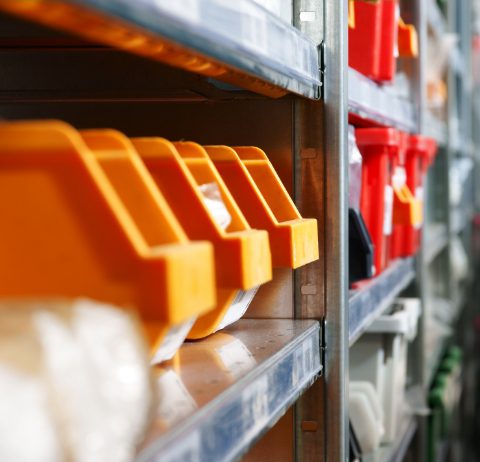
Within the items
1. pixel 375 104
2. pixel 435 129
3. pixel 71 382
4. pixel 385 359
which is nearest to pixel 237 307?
pixel 71 382

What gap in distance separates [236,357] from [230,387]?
0.20 meters

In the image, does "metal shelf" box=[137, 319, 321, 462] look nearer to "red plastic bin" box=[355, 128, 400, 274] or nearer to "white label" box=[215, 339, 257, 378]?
"white label" box=[215, 339, 257, 378]

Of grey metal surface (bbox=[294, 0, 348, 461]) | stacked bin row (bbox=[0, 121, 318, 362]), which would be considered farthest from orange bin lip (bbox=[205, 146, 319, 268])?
stacked bin row (bbox=[0, 121, 318, 362])

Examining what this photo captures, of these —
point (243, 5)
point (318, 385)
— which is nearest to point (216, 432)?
point (243, 5)

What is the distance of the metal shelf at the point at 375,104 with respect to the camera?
6.18 ft

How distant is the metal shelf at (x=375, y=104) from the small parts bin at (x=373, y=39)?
4 centimetres

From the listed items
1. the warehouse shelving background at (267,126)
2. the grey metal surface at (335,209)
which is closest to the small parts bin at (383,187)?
the warehouse shelving background at (267,126)

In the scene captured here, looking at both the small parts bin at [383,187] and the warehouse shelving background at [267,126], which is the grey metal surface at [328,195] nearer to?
the warehouse shelving background at [267,126]

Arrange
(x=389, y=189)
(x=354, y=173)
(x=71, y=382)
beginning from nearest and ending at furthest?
(x=71, y=382)
(x=354, y=173)
(x=389, y=189)

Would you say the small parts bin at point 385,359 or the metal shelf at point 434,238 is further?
the metal shelf at point 434,238

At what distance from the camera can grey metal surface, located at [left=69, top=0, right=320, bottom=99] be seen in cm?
87

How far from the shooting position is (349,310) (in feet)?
5.98

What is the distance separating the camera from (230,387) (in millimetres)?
1112

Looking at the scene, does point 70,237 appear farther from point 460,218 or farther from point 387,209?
point 460,218
